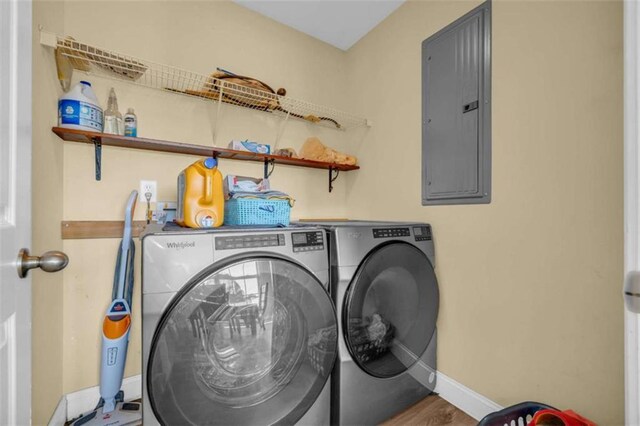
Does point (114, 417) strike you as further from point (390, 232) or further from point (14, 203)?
point (390, 232)

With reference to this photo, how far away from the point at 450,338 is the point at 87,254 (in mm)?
2075

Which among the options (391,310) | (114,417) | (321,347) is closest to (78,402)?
(114,417)

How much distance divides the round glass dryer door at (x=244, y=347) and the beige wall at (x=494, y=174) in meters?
A: 0.59

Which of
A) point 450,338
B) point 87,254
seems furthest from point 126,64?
point 450,338

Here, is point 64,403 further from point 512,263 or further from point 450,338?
point 512,263

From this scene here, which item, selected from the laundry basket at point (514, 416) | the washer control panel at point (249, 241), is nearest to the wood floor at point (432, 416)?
the laundry basket at point (514, 416)

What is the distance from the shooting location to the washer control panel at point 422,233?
62.4 inches

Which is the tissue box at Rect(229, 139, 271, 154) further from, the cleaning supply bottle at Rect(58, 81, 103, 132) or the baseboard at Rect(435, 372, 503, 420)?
the baseboard at Rect(435, 372, 503, 420)

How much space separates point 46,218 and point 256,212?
0.88 metres

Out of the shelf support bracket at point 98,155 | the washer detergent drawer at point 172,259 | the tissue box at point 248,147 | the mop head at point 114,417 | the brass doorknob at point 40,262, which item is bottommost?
the mop head at point 114,417

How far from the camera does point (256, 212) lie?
4.50 feet

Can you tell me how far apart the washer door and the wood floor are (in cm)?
25

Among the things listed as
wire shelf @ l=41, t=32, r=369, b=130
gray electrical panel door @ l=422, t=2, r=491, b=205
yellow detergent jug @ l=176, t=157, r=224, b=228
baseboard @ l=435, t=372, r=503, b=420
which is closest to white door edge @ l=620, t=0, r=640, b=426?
gray electrical panel door @ l=422, t=2, r=491, b=205

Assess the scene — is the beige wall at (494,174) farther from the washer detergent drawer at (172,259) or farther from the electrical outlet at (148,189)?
the washer detergent drawer at (172,259)
